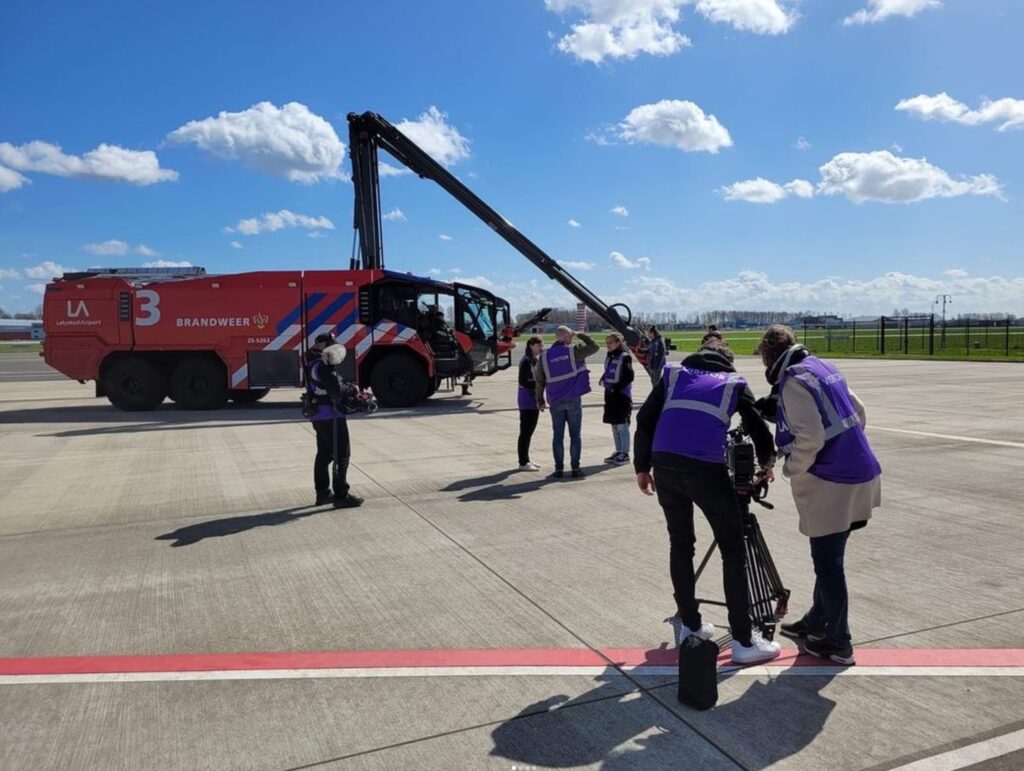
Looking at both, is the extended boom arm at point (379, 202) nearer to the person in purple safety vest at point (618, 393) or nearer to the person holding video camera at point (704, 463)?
the person in purple safety vest at point (618, 393)

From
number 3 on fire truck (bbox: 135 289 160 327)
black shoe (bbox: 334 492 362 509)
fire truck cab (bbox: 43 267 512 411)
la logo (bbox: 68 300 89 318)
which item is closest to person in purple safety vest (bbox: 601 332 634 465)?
black shoe (bbox: 334 492 362 509)

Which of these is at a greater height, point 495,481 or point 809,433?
point 809,433

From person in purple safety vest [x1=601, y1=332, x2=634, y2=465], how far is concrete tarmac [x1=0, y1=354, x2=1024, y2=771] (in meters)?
0.68

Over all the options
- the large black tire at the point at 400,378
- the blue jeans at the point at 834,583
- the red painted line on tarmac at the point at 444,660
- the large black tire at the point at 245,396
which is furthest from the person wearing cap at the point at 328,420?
the large black tire at the point at 245,396

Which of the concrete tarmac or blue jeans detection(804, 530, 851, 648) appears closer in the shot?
the concrete tarmac

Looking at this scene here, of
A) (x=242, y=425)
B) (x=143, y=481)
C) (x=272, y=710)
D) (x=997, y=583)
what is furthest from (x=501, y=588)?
(x=242, y=425)

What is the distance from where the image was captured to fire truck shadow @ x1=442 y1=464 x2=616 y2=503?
23.9 ft

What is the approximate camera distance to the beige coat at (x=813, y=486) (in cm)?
342

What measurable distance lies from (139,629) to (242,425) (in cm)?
941

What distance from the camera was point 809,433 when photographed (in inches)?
135

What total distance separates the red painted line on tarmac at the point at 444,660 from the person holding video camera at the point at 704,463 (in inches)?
10.8

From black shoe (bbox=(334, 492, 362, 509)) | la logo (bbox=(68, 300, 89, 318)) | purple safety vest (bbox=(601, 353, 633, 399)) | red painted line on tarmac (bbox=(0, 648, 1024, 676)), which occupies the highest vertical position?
la logo (bbox=(68, 300, 89, 318))

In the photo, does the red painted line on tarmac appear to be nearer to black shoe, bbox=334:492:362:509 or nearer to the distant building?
black shoe, bbox=334:492:362:509

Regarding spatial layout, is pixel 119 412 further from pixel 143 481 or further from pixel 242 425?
pixel 143 481
